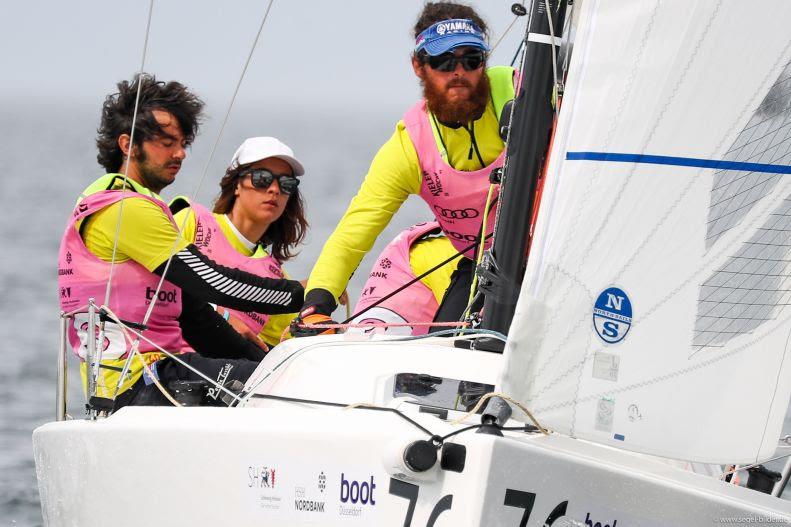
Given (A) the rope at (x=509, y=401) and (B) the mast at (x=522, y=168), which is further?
(B) the mast at (x=522, y=168)

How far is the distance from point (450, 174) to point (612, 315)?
1.42 m

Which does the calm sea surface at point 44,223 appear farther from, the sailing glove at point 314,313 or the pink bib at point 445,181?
the pink bib at point 445,181

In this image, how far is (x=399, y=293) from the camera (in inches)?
174

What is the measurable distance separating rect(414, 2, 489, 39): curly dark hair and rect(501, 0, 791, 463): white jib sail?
1.35 metres

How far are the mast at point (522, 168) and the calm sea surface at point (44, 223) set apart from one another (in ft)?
2.41

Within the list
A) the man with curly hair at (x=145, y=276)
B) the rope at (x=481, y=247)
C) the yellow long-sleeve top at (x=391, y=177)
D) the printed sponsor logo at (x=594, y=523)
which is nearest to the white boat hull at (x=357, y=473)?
the printed sponsor logo at (x=594, y=523)

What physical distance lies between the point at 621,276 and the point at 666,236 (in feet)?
0.37

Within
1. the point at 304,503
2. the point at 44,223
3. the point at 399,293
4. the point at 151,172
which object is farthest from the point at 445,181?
the point at 44,223

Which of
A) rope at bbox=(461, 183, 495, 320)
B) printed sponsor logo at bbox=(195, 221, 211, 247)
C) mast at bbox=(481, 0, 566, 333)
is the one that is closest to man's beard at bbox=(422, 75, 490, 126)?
rope at bbox=(461, 183, 495, 320)

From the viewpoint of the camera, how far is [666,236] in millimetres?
2576

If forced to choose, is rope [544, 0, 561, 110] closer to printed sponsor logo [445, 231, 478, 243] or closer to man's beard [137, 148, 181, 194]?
printed sponsor logo [445, 231, 478, 243]

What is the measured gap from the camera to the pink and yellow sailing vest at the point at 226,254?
474cm

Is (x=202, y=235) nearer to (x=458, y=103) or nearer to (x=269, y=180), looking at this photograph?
(x=269, y=180)

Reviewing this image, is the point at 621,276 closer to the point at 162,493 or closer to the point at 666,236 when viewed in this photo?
the point at 666,236
